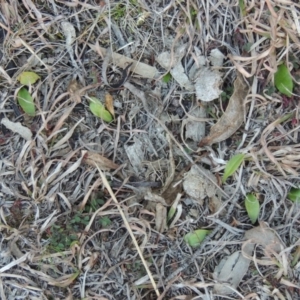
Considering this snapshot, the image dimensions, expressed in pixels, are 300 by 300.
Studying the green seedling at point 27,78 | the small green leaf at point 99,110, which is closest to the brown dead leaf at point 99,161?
the small green leaf at point 99,110

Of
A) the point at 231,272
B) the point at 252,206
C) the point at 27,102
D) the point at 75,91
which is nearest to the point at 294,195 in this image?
the point at 252,206

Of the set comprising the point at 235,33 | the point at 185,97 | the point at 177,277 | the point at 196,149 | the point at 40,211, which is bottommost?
the point at 177,277

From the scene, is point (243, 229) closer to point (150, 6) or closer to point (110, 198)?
point (110, 198)

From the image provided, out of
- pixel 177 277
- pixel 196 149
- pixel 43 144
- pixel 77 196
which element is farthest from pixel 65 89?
pixel 177 277

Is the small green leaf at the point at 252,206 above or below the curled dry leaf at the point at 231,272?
above

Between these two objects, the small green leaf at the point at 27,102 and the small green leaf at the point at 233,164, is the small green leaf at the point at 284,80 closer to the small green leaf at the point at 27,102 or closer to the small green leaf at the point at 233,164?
the small green leaf at the point at 233,164

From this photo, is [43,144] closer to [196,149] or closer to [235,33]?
[196,149]

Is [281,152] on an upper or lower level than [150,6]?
lower
